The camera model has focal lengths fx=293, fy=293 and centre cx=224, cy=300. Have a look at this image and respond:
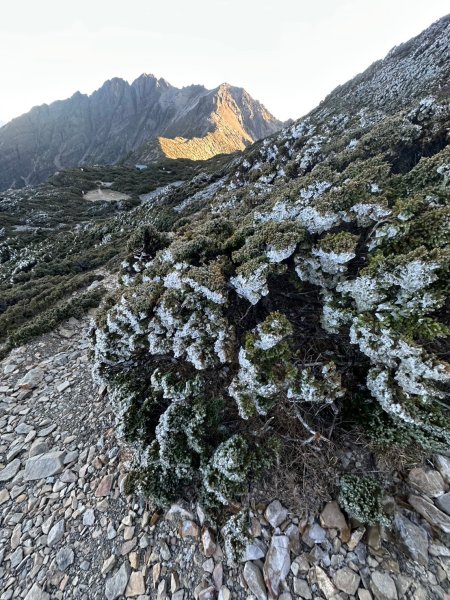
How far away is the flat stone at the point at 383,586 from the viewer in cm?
206

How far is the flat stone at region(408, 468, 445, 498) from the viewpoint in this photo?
7.81 feet

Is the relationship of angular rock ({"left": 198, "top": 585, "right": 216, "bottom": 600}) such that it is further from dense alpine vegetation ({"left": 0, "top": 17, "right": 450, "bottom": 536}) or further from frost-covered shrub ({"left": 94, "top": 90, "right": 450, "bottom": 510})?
frost-covered shrub ({"left": 94, "top": 90, "right": 450, "bottom": 510})

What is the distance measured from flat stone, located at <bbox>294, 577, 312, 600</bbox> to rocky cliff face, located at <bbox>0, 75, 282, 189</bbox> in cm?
10970

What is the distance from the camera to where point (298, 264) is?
344 cm

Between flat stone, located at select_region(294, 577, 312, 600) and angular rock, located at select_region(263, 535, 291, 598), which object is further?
angular rock, located at select_region(263, 535, 291, 598)

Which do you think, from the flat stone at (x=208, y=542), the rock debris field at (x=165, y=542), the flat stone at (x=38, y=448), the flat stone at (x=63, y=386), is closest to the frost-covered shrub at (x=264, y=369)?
the rock debris field at (x=165, y=542)

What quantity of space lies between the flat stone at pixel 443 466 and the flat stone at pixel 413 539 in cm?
46

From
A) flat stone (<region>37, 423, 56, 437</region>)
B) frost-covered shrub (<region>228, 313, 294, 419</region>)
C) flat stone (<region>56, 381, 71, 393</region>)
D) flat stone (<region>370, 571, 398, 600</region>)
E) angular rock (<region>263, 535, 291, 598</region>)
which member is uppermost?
frost-covered shrub (<region>228, 313, 294, 419</region>)

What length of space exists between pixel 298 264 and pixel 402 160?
242 inches

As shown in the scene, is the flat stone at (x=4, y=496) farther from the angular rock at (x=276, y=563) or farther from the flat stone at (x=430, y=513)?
the flat stone at (x=430, y=513)

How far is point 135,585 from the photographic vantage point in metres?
2.61

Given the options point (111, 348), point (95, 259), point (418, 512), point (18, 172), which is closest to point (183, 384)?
point (111, 348)

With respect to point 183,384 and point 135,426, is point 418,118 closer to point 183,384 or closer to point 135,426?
point 183,384

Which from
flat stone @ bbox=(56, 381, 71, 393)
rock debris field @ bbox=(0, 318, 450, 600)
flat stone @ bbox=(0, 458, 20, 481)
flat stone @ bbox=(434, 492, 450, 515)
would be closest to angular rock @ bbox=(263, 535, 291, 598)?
rock debris field @ bbox=(0, 318, 450, 600)
